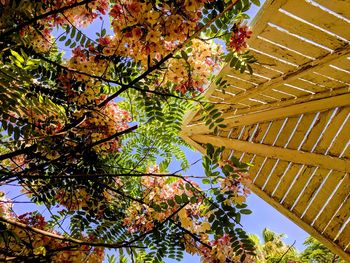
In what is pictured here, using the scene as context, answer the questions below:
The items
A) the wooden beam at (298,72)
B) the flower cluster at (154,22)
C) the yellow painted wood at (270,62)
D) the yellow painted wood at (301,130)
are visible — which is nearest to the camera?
the flower cluster at (154,22)

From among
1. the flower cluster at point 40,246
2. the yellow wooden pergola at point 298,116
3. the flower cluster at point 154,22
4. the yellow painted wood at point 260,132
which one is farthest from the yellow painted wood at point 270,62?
the flower cluster at point 40,246

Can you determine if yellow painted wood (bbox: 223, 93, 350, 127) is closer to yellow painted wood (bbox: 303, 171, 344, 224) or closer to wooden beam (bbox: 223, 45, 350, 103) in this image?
wooden beam (bbox: 223, 45, 350, 103)

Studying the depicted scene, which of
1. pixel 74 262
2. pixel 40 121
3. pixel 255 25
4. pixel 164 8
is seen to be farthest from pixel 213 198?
pixel 255 25

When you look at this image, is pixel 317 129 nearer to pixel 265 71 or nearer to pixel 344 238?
pixel 265 71

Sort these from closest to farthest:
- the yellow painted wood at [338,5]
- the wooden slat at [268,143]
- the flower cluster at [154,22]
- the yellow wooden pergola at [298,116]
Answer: the flower cluster at [154,22], the yellow painted wood at [338,5], the yellow wooden pergola at [298,116], the wooden slat at [268,143]

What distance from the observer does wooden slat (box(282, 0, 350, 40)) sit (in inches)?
80.4

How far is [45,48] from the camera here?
2334 mm

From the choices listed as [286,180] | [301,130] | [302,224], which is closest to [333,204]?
[302,224]

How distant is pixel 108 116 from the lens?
2125 mm

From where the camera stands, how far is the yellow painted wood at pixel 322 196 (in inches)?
113

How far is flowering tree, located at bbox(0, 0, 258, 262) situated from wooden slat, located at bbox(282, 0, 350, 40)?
1.42 feet

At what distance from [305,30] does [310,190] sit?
59.3 inches

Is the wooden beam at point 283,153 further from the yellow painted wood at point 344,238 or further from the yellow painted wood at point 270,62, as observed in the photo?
the yellow painted wood at point 270,62

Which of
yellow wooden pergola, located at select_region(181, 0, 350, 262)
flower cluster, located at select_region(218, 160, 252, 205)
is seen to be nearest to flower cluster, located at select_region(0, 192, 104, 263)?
flower cluster, located at select_region(218, 160, 252, 205)
